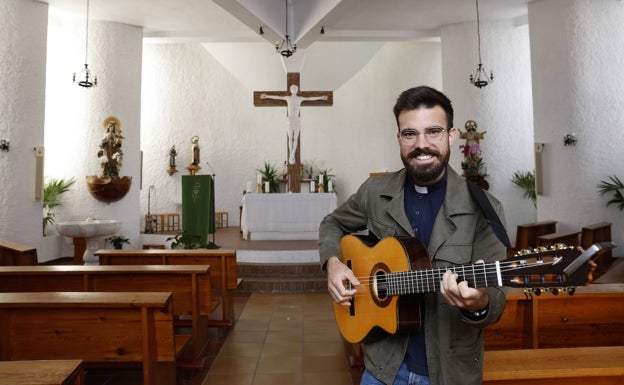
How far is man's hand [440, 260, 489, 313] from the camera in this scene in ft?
3.12

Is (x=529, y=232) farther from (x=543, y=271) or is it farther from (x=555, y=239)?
(x=543, y=271)

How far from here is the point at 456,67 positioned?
8.04 meters

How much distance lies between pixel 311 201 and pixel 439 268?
255 inches

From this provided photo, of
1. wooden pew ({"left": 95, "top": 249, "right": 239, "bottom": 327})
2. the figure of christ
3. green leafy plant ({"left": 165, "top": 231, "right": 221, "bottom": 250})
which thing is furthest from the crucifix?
wooden pew ({"left": 95, "top": 249, "right": 239, "bottom": 327})

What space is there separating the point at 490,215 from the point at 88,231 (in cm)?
675

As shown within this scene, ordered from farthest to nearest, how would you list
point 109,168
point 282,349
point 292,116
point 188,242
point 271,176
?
point 271,176 → point 292,116 → point 109,168 → point 188,242 → point 282,349

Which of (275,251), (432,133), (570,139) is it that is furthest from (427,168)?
(570,139)

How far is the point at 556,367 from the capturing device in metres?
1.50

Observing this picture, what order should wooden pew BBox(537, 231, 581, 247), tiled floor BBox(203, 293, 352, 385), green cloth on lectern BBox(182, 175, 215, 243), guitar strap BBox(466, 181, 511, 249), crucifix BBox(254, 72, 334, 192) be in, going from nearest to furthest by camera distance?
guitar strap BBox(466, 181, 511, 249), tiled floor BBox(203, 293, 352, 385), wooden pew BBox(537, 231, 581, 247), green cloth on lectern BBox(182, 175, 215, 243), crucifix BBox(254, 72, 334, 192)

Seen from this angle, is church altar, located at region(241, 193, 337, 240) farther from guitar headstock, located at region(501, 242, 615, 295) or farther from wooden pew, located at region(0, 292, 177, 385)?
guitar headstock, located at region(501, 242, 615, 295)

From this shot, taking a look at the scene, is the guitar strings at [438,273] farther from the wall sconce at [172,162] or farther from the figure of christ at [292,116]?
the wall sconce at [172,162]

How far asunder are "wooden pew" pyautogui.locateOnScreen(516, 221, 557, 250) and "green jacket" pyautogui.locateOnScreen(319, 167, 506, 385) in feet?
17.8

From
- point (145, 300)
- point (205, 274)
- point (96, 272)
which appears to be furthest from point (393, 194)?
point (96, 272)

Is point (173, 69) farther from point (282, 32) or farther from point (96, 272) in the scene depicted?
point (96, 272)
